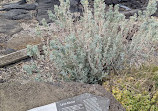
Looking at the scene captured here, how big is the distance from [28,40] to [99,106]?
2.93 metres

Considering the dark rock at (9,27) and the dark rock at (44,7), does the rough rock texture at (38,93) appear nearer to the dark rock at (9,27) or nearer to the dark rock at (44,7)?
the dark rock at (9,27)

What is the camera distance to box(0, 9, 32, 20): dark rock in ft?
19.2

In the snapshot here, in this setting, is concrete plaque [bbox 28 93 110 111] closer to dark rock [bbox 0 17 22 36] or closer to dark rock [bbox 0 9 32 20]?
dark rock [bbox 0 17 22 36]

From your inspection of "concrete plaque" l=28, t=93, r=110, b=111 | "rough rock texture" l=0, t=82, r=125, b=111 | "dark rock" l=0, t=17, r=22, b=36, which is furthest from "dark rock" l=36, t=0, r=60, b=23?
"concrete plaque" l=28, t=93, r=110, b=111

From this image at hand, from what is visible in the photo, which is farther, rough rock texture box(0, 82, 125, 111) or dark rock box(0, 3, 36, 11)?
dark rock box(0, 3, 36, 11)

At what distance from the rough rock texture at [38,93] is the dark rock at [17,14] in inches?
155

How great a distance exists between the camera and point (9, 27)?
5.20 meters

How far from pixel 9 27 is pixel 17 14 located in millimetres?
978

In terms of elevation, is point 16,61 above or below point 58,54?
below

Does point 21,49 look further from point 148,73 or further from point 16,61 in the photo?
point 148,73

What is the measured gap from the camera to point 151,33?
8.95ft

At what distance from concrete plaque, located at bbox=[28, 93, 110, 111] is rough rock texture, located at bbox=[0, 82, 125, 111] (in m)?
0.10

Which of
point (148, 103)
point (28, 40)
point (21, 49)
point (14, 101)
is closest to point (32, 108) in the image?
point (14, 101)

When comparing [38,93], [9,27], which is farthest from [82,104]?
[9,27]
